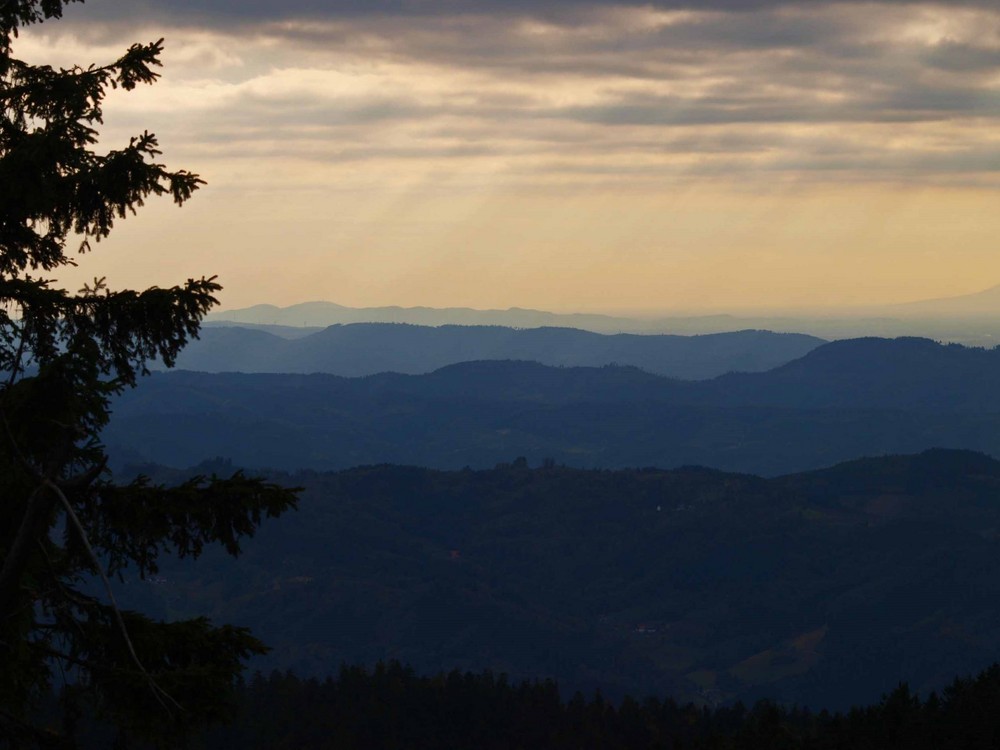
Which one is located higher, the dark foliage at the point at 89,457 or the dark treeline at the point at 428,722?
the dark foliage at the point at 89,457

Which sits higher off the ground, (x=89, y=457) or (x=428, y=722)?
(x=89, y=457)

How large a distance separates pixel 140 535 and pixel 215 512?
122cm

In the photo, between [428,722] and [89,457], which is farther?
[428,722]

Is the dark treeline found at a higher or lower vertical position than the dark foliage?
lower

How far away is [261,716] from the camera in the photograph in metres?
175

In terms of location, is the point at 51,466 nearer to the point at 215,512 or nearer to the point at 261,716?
the point at 215,512

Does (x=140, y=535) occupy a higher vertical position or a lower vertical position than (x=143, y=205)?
lower

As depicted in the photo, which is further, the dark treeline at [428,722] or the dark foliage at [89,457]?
the dark treeline at [428,722]

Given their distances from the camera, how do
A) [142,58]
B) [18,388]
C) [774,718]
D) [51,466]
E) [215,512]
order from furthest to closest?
[774,718], [142,58], [215,512], [18,388], [51,466]

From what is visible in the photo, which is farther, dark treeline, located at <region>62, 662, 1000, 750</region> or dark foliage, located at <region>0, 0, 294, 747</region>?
dark treeline, located at <region>62, 662, 1000, 750</region>

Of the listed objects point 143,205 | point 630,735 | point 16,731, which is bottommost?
point 630,735

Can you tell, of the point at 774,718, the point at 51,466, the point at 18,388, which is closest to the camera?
the point at 51,466

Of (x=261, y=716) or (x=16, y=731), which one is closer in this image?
(x=16, y=731)

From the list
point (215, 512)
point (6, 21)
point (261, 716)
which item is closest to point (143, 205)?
point (6, 21)
